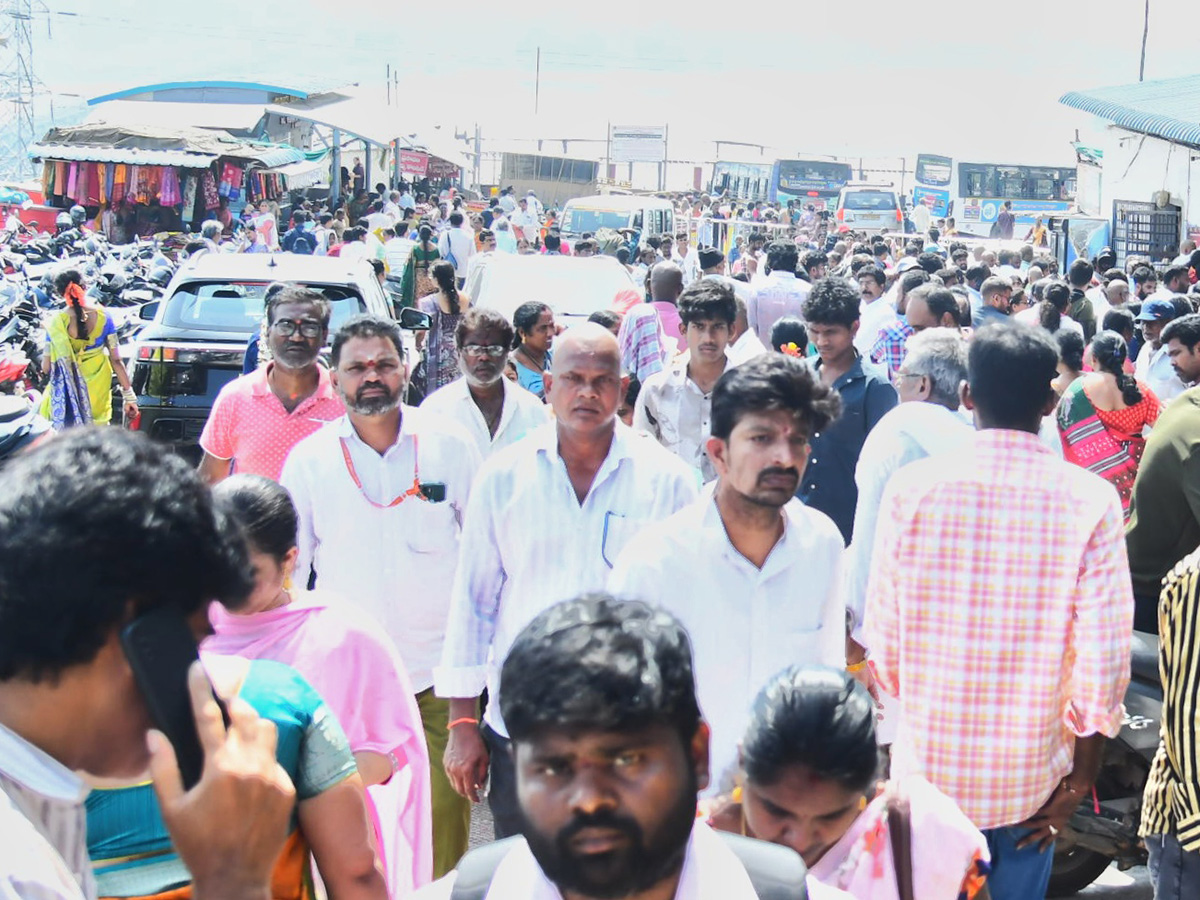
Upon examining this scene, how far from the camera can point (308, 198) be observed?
34.3m

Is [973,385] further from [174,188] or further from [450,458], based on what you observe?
[174,188]

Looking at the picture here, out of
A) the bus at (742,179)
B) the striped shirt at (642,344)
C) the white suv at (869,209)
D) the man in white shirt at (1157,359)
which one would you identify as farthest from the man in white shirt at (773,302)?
the bus at (742,179)

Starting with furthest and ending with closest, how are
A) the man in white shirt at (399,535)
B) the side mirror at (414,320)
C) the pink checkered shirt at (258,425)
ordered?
the side mirror at (414,320) → the pink checkered shirt at (258,425) → the man in white shirt at (399,535)

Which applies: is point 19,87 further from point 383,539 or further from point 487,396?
point 383,539

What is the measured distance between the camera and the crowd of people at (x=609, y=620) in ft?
5.90

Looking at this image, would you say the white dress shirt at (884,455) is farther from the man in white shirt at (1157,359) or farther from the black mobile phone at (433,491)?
the man in white shirt at (1157,359)

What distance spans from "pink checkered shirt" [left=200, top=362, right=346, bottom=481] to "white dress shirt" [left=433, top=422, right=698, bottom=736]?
1.77 metres

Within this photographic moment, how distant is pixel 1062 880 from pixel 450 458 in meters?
2.67

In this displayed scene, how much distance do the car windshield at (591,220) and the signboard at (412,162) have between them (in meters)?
14.8

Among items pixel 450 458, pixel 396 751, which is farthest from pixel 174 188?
pixel 396 751

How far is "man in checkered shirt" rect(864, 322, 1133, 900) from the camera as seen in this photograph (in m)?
3.63

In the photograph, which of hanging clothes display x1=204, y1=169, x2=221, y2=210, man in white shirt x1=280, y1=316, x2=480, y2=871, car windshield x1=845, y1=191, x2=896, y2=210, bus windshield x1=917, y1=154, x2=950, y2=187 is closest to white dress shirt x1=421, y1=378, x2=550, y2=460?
man in white shirt x1=280, y1=316, x2=480, y2=871

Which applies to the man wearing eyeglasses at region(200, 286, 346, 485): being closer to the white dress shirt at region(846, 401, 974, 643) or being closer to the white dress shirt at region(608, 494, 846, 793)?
the white dress shirt at region(846, 401, 974, 643)

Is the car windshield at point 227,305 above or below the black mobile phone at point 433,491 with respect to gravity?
above
